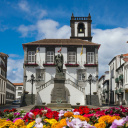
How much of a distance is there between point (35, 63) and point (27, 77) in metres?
2.78

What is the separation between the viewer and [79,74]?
132ft

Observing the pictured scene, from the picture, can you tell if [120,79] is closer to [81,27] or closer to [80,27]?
[81,27]

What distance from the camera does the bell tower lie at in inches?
1881

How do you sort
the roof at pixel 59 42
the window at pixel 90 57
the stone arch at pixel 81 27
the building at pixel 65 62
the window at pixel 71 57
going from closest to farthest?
1. the building at pixel 65 62
2. the window at pixel 71 57
3. the window at pixel 90 57
4. the roof at pixel 59 42
5. the stone arch at pixel 81 27

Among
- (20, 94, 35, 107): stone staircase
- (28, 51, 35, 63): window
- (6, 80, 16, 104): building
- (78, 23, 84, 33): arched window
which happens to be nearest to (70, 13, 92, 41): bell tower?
(78, 23, 84, 33): arched window

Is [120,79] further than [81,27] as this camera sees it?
No

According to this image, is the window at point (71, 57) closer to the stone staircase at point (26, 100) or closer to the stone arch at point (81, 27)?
the stone arch at point (81, 27)

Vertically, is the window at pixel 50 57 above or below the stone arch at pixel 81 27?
below

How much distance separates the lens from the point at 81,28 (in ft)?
160

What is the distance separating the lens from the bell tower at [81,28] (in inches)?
1881

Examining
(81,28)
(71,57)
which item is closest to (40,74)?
(71,57)

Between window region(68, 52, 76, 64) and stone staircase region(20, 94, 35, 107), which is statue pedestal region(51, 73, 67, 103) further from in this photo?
A: window region(68, 52, 76, 64)

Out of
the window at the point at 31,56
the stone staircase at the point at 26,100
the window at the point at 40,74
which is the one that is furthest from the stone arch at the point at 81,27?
the stone staircase at the point at 26,100

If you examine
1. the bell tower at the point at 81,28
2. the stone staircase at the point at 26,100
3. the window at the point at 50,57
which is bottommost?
the stone staircase at the point at 26,100
